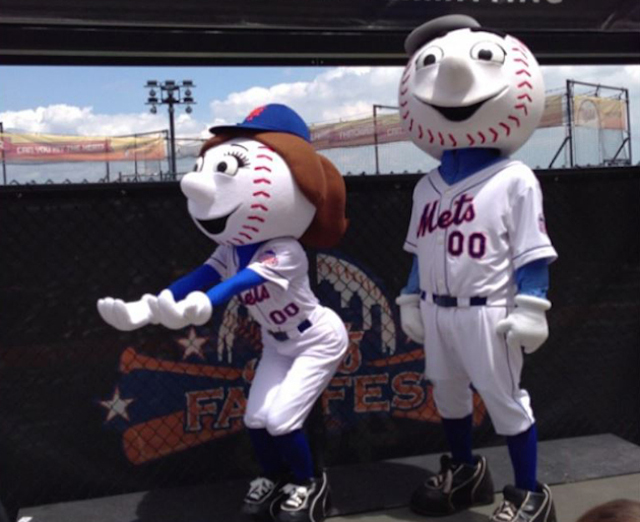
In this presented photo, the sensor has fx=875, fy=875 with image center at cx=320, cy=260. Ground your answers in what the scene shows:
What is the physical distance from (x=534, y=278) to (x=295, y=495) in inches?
52.4

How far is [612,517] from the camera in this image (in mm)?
1342

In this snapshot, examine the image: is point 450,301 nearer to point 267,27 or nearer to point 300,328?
point 300,328

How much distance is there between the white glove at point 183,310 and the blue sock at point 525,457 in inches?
54.5

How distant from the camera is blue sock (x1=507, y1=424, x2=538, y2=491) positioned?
358 cm

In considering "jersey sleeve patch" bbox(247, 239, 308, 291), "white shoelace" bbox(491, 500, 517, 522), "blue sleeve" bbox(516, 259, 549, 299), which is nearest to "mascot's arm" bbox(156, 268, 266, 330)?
"jersey sleeve patch" bbox(247, 239, 308, 291)

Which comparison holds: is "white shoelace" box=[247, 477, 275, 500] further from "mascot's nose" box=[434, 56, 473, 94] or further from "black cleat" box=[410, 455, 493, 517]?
"mascot's nose" box=[434, 56, 473, 94]

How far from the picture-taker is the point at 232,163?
3.50 meters

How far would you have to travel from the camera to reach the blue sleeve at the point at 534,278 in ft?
11.1

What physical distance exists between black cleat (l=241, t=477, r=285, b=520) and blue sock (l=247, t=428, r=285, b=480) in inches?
1.6

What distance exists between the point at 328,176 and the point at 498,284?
87cm

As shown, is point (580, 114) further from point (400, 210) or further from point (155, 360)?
point (155, 360)

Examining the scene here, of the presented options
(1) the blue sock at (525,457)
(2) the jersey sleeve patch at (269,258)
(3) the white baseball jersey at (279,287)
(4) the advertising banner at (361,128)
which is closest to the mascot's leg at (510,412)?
(1) the blue sock at (525,457)

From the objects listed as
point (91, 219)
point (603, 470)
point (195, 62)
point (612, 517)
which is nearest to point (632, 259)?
point (603, 470)

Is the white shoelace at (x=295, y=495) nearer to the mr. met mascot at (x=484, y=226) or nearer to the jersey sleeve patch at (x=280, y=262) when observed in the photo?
the mr. met mascot at (x=484, y=226)
